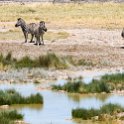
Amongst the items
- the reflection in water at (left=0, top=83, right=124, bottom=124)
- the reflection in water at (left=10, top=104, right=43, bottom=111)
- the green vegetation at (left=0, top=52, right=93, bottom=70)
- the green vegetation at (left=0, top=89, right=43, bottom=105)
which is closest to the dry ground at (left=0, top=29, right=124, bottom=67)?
the green vegetation at (left=0, top=52, right=93, bottom=70)

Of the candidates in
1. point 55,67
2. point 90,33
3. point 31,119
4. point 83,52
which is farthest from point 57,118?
point 90,33

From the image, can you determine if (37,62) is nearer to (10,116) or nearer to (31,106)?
(31,106)

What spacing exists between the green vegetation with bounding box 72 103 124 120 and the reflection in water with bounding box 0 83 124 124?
22cm

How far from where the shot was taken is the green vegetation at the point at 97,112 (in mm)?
14764

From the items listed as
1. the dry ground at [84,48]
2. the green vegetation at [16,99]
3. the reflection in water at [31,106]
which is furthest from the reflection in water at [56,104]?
the dry ground at [84,48]

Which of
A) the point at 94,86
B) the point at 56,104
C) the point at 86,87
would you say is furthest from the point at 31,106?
the point at 94,86

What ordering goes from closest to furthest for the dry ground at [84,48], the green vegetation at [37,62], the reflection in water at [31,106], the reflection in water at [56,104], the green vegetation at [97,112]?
the green vegetation at [97,112], the reflection in water at [56,104], the reflection in water at [31,106], the green vegetation at [37,62], the dry ground at [84,48]

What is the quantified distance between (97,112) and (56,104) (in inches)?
103

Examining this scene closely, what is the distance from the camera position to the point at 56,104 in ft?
56.6

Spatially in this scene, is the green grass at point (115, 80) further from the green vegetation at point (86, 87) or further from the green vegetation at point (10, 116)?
the green vegetation at point (10, 116)

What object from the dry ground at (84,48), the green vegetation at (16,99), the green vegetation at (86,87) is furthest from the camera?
the dry ground at (84,48)

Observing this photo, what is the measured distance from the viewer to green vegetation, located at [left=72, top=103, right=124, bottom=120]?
14764mm

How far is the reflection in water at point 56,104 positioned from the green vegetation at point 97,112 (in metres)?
0.22

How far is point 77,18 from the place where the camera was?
58031 millimetres
